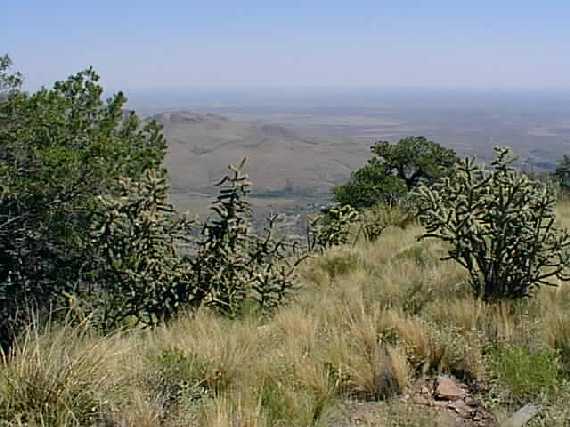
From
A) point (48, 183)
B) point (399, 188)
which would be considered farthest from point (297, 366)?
point (399, 188)

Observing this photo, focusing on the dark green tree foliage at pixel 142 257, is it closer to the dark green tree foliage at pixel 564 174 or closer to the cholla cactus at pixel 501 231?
the cholla cactus at pixel 501 231

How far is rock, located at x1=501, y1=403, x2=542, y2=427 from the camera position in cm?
340

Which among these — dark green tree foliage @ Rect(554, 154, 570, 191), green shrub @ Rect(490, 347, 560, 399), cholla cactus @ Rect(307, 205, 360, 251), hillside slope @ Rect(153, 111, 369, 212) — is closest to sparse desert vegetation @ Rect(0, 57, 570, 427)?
green shrub @ Rect(490, 347, 560, 399)

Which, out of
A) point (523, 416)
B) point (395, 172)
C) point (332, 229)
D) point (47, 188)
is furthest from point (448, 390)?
point (395, 172)

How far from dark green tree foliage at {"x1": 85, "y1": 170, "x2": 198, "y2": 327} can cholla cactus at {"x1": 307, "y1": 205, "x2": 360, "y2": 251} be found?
4.32m

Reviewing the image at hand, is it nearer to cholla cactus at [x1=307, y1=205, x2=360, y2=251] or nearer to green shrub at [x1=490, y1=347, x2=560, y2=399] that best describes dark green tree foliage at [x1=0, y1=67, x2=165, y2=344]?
cholla cactus at [x1=307, y1=205, x2=360, y2=251]

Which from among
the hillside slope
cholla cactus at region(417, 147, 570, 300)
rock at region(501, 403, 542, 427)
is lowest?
the hillside slope

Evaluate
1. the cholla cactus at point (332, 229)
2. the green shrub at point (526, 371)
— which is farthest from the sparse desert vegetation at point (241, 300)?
the cholla cactus at point (332, 229)

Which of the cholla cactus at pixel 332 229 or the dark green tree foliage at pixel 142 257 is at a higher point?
the dark green tree foliage at pixel 142 257

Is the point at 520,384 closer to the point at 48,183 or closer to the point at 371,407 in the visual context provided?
the point at 371,407

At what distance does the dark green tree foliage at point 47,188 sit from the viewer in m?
8.30

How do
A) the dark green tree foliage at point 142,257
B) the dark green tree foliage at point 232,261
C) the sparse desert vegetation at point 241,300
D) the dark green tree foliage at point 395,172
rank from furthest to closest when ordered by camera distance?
1. the dark green tree foliage at point 395,172
2. the dark green tree foliage at point 232,261
3. the dark green tree foliage at point 142,257
4. the sparse desert vegetation at point 241,300

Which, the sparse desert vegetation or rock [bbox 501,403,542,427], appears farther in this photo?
the sparse desert vegetation

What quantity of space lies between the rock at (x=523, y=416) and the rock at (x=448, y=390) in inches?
17.6
